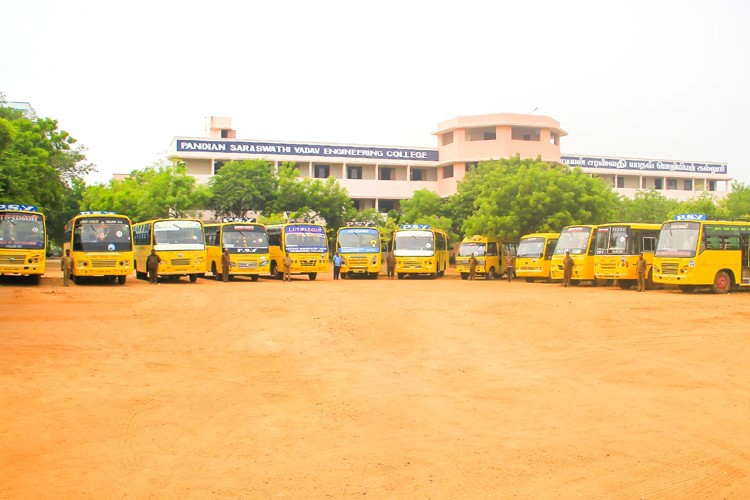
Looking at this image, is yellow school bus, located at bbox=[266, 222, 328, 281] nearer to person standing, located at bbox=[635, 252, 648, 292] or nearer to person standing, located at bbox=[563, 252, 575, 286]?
person standing, located at bbox=[563, 252, 575, 286]

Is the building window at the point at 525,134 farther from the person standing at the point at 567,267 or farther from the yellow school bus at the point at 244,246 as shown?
the yellow school bus at the point at 244,246

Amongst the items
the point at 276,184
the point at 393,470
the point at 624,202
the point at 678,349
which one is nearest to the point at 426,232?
the point at 276,184

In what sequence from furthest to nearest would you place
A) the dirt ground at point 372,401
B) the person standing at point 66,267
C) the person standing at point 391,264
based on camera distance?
the person standing at point 391,264
the person standing at point 66,267
the dirt ground at point 372,401

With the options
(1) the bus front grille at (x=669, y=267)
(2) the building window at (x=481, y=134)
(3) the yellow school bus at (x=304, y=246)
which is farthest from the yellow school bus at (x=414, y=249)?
(2) the building window at (x=481, y=134)

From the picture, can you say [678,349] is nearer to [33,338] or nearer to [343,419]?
[343,419]

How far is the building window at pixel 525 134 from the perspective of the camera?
5759cm

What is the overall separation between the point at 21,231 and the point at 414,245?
15817 mm

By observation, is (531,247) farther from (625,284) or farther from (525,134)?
(525,134)

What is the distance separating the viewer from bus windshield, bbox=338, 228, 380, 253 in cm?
3328

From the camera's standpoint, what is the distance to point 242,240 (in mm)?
31078

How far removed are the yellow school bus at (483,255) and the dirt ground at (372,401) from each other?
17.8 m

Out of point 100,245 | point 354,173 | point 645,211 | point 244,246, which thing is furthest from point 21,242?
point 645,211

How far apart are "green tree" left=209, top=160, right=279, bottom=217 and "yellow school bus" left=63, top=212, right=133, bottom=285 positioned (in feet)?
67.3

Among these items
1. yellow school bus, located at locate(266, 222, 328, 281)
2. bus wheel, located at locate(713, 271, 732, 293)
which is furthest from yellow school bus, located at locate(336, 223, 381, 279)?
bus wheel, located at locate(713, 271, 732, 293)
